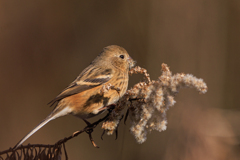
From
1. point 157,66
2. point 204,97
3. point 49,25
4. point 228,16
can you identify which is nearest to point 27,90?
point 49,25

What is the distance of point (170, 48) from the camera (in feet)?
15.3

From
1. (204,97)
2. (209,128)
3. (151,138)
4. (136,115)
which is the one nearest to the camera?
(136,115)

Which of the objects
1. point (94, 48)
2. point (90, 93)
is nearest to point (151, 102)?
point (90, 93)

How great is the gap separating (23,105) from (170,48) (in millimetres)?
2868

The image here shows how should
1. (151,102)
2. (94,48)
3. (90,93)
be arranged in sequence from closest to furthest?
(151,102) → (90,93) → (94,48)

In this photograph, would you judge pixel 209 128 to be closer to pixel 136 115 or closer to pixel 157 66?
pixel 136 115

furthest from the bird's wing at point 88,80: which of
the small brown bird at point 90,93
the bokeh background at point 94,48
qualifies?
the bokeh background at point 94,48

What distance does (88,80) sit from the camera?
3188mm

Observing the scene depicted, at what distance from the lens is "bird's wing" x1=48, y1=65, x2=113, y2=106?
9.96ft

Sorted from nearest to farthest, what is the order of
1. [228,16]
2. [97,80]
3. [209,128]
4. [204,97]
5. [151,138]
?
[209,128]
[97,80]
[151,138]
[204,97]
[228,16]

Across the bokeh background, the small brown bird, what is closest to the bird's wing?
the small brown bird

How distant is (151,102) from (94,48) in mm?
3475

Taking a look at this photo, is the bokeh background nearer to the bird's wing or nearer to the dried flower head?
the bird's wing

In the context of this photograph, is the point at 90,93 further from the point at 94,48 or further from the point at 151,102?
the point at 94,48
